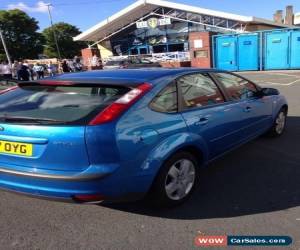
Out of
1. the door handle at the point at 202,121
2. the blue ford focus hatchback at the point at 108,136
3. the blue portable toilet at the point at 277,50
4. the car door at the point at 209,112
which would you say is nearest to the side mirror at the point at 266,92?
the car door at the point at 209,112

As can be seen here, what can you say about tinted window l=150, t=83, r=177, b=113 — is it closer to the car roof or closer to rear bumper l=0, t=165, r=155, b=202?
the car roof

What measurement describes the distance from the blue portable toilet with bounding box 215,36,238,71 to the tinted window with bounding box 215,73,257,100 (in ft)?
63.2

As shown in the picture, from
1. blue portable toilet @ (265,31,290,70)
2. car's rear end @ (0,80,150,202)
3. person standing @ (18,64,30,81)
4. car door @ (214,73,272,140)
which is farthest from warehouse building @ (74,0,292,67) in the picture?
car's rear end @ (0,80,150,202)

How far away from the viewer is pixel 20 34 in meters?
69.2

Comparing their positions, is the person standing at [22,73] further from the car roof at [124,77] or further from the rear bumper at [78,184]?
the rear bumper at [78,184]

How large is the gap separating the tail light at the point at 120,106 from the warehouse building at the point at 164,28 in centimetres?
2240

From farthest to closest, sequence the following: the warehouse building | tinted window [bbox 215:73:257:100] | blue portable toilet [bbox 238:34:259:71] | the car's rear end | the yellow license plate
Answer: the warehouse building → blue portable toilet [bbox 238:34:259:71] → tinted window [bbox 215:73:257:100] → the yellow license plate → the car's rear end

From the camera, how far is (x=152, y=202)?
355 centimetres

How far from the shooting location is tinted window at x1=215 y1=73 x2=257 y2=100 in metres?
4.59

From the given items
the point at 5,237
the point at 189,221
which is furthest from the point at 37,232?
the point at 189,221

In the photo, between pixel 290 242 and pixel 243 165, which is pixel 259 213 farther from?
pixel 243 165

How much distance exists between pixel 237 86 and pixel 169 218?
2170 mm

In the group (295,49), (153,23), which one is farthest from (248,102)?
(153,23)

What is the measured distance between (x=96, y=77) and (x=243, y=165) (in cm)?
239
